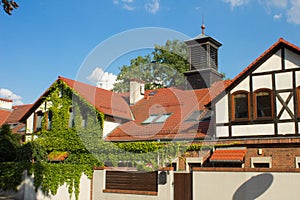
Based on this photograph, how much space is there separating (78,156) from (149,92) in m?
8.11

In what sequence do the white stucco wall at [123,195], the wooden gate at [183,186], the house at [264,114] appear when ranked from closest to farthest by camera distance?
the wooden gate at [183,186]
the white stucco wall at [123,195]
the house at [264,114]

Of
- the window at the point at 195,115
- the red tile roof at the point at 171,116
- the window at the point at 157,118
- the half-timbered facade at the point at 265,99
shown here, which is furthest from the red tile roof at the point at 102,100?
the half-timbered facade at the point at 265,99

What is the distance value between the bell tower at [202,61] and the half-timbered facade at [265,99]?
6.85 m

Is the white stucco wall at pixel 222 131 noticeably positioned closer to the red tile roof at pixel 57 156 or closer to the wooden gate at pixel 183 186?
the wooden gate at pixel 183 186

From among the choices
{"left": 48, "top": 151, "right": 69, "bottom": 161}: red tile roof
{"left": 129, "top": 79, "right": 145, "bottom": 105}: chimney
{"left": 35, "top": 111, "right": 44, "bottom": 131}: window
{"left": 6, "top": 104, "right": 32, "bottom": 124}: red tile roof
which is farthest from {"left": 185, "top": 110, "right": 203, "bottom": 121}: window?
{"left": 6, "top": 104, "right": 32, "bottom": 124}: red tile roof

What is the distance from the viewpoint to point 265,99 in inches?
649

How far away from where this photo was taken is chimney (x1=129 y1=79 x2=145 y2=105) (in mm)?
26025

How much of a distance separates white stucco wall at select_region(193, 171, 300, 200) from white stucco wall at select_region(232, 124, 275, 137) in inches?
145

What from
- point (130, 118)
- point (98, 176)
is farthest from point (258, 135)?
point (130, 118)

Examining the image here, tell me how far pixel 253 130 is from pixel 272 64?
3.08 meters

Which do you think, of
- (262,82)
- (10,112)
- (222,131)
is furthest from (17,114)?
(262,82)

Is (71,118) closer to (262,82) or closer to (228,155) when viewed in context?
(228,155)

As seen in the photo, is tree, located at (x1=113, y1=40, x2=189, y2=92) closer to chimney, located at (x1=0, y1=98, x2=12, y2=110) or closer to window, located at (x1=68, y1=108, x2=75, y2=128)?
window, located at (x1=68, y1=108, x2=75, y2=128)

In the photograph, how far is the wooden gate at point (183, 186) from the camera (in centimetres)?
1425
